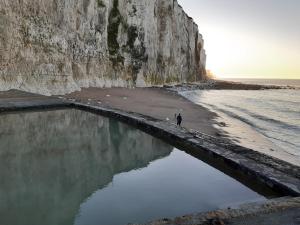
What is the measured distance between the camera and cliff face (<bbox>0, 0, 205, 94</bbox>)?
3172 cm

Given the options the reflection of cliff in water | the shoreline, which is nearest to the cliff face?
the shoreline

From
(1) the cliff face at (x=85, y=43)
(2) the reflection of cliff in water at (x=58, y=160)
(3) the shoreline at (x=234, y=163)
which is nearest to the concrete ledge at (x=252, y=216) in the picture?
(3) the shoreline at (x=234, y=163)

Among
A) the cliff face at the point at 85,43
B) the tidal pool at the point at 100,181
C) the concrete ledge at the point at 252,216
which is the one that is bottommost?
the tidal pool at the point at 100,181

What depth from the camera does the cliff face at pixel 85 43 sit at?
31719 mm

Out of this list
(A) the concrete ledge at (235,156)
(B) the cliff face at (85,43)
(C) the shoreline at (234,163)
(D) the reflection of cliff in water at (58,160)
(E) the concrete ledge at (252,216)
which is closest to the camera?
(E) the concrete ledge at (252,216)

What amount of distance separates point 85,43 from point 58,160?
34.0 meters

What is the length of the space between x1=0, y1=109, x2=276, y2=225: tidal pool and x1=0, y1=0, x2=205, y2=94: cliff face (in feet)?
51.8

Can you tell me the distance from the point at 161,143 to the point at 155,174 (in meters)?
4.84

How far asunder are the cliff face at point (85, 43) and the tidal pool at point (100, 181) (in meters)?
15.8

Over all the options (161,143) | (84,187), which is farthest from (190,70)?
(84,187)

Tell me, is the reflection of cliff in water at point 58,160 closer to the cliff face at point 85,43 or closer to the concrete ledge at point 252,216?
the concrete ledge at point 252,216

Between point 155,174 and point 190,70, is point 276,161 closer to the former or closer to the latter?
point 155,174

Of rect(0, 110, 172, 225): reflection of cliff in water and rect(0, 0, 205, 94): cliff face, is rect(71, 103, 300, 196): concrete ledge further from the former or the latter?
rect(0, 0, 205, 94): cliff face

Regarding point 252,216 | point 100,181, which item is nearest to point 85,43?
point 100,181
